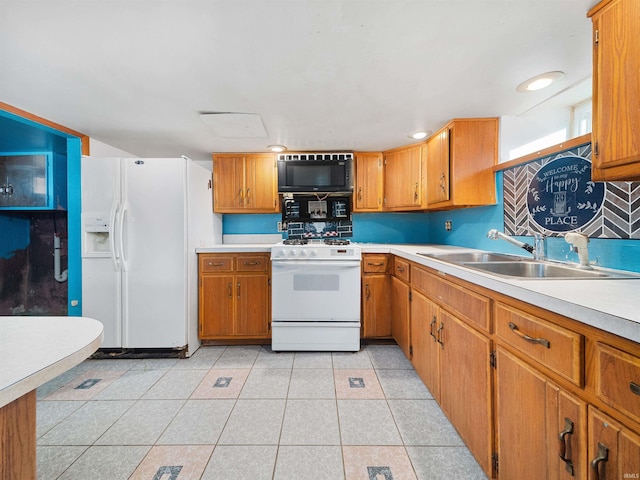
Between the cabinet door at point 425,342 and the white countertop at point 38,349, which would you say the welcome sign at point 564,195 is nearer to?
the cabinet door at point 425,342

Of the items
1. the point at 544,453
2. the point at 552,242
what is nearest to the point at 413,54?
the point at 552,242

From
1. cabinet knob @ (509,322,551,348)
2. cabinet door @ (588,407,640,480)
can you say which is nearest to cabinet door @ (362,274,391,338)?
cabinet knob @ (509,322,551,348)

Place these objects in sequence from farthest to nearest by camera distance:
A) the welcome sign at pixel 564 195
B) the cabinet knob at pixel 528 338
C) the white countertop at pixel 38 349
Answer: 1. the welcome sign at pixel 564 195
2. the cabinet knob at pixel 528 338
3. the white countertop at pixel 38 349

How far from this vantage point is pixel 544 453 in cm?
80

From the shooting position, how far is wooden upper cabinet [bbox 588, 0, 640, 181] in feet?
2.83

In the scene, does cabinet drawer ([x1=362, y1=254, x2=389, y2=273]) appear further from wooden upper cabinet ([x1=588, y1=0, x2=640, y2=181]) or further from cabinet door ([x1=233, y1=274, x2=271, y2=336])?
wooden upper cabinet ([x1=588, y1=0, x2=640, y2=181])

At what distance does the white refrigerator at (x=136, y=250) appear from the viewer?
2.16 m

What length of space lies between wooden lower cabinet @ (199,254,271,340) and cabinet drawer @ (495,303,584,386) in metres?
1.94

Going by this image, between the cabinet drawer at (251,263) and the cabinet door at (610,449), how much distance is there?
222 cm

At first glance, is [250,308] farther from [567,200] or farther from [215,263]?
[567,200]

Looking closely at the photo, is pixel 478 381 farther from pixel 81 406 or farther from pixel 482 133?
pixel 81 406

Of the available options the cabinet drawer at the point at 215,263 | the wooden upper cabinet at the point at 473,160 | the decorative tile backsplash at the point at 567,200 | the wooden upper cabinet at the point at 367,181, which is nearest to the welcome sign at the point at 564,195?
the decorative tile backsplash at the point at 567,200

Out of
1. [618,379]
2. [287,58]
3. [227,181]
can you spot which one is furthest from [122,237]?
[618,379]

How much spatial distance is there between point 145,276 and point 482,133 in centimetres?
304
